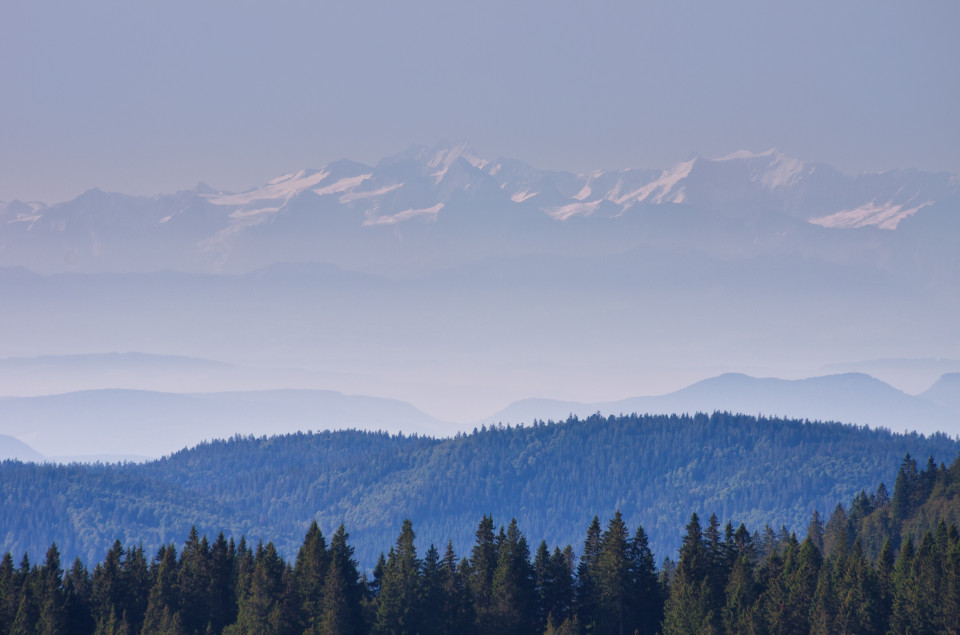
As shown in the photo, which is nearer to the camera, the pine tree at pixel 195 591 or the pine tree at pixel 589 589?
the pine tree at pixel 589 589

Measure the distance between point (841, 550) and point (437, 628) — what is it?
4022 cm

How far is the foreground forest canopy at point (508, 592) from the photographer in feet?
369

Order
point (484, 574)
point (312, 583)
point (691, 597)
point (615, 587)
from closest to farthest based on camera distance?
1. point (691, 597)
2. point (615, 587)
3. point (484, 574)
4. point (312, 583)

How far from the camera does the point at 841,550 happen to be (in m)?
131

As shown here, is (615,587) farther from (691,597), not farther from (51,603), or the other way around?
(51,603)

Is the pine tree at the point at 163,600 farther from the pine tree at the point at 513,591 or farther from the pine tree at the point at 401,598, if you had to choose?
the pine tree at the point at 513,591

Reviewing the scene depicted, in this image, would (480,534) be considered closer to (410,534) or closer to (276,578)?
(410,534)

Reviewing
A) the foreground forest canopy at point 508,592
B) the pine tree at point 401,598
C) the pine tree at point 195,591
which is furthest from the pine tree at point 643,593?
the pine tree at point 195,591

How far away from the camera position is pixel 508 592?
119375 mm

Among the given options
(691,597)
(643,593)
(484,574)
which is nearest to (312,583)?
(484,574)

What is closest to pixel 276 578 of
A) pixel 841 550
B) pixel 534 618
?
pixel 534 618

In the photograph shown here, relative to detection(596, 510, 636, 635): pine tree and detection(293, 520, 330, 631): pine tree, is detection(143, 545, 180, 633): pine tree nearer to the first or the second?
detection(293, 520, 330, 631): pine tree

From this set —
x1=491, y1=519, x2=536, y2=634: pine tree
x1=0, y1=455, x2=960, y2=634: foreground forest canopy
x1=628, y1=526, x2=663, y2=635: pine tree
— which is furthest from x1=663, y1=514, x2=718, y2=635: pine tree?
x1=491, y1=519, x2=536, y2=634: pine tree

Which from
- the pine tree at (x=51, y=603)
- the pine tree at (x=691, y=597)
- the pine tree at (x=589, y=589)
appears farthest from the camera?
the pine tree at (x=51, y=603)
